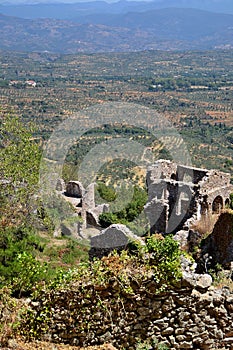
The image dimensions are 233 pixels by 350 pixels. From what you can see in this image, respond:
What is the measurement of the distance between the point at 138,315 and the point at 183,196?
11027 millimetres

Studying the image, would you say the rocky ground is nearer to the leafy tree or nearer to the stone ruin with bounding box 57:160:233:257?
the stone ruin with bounding box 57:160:233:257

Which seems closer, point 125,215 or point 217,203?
point 217,203

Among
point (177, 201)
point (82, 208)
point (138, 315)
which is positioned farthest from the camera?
point (82, 208)

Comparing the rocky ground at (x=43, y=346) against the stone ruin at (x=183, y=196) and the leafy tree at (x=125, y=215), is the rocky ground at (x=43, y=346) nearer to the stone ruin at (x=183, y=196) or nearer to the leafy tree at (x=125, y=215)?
the stone ruin at (x=183, y=196)

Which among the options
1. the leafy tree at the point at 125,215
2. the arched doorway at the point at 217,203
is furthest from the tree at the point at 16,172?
the arched doorway at the point at 217,203

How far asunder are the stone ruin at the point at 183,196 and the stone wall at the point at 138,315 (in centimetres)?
843

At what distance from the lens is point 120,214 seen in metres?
24.6

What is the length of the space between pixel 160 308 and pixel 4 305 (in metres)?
2.51

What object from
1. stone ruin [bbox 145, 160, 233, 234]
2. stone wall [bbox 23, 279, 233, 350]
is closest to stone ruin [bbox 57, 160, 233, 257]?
stone ruin [bbox 145, 160, 233, 234]

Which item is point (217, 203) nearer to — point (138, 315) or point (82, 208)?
point (82, 208)

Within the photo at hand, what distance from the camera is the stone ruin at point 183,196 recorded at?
16.6 m

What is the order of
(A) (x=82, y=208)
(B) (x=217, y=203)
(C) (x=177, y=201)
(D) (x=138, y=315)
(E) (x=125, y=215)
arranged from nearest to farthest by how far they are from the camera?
1. (D) (x=138, y=315)
2. (B) (x=217, y=203)
3. (C) (x=177, y=201)
4. (E) (x=125, y=215)
5. (A) (x=82, y=208)

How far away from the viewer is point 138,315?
7.02 metres

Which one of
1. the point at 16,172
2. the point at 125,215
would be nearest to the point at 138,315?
the point at 16,172
